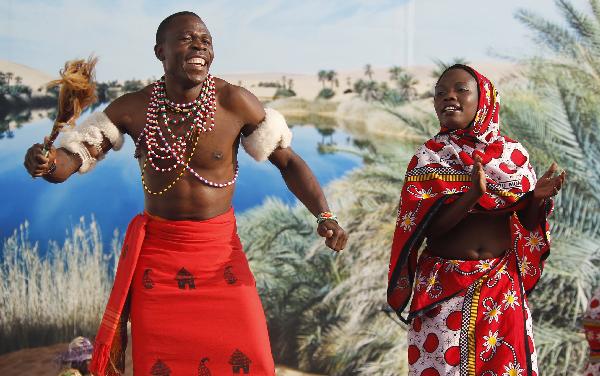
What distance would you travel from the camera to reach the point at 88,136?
11.5 ft

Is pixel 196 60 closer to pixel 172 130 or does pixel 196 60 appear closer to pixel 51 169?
pixel 172 130

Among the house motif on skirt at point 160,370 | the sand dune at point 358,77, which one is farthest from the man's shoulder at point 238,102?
the sand dune at point 358,77

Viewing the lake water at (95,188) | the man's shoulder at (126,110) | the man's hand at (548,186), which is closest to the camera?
the man's hand at (548,186)

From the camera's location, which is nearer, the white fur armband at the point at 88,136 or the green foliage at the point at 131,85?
the white fur armband at the point at 88,136

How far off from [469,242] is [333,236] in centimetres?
57

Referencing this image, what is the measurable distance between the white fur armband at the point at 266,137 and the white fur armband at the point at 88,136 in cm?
55

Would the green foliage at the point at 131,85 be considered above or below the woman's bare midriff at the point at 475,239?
above

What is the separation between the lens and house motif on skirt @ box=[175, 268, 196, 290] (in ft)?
11.5

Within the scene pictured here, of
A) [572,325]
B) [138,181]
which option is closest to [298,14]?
[138,181]

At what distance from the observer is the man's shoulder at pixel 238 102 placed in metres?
3.60

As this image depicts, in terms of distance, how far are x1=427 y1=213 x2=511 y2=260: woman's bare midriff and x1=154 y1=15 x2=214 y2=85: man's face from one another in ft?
3.93

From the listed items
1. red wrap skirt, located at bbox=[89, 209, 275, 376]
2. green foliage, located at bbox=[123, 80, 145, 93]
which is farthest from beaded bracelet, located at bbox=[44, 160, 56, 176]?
green foliage, located at bbox=[123, 80, 145, 93]

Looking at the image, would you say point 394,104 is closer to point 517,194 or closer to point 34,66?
point 34,66

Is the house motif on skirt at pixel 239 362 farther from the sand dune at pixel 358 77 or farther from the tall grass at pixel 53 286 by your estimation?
the sand dune at pixel 358 77
